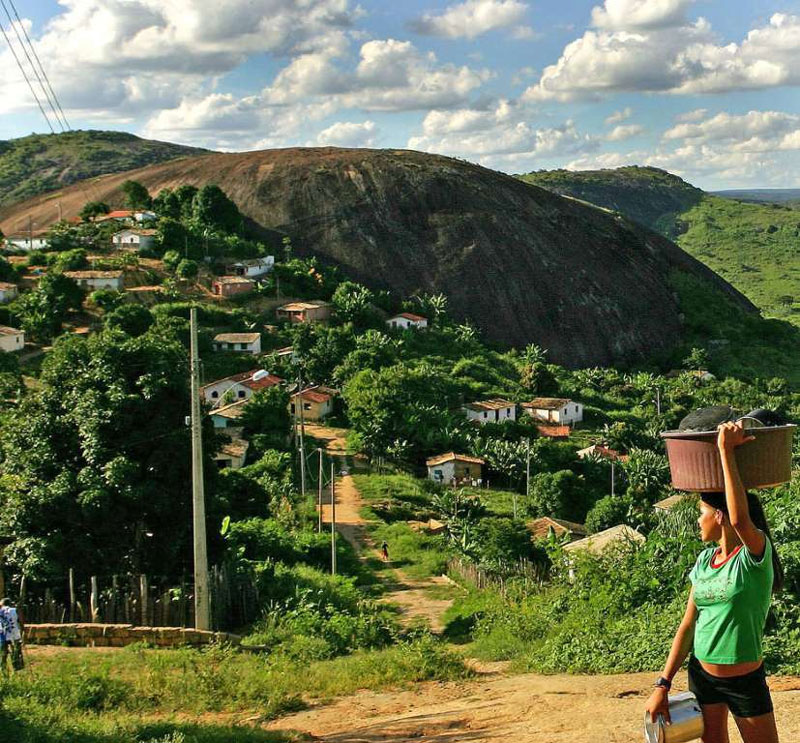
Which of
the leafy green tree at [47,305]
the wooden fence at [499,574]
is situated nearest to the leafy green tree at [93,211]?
the leafy green tree at [47,305]

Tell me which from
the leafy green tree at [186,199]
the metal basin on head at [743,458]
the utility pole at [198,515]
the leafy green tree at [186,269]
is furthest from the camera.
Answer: the leafy green tree at [186,199]

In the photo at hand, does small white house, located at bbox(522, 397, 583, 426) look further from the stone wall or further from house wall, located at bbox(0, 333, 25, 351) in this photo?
the stone wall

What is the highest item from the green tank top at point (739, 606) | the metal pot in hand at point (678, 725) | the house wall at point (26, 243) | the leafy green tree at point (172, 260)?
the house wall at point (26, 243)

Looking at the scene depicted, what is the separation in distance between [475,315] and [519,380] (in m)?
10.2

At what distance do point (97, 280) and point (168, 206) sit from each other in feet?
41.7

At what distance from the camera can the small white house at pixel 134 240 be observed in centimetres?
4747

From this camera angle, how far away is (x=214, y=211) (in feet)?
171

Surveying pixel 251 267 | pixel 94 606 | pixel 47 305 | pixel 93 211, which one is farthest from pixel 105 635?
pixel 93 211

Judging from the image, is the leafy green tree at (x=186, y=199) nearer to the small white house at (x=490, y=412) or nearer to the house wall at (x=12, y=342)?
the house wall at (x=12, y=342)

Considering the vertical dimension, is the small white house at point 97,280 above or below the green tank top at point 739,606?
above

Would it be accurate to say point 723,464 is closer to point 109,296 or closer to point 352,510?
point 352,510

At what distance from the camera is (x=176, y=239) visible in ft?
157

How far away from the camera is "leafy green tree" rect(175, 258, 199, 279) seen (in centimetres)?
4425

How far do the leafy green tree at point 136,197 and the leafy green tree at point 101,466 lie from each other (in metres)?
43.1
